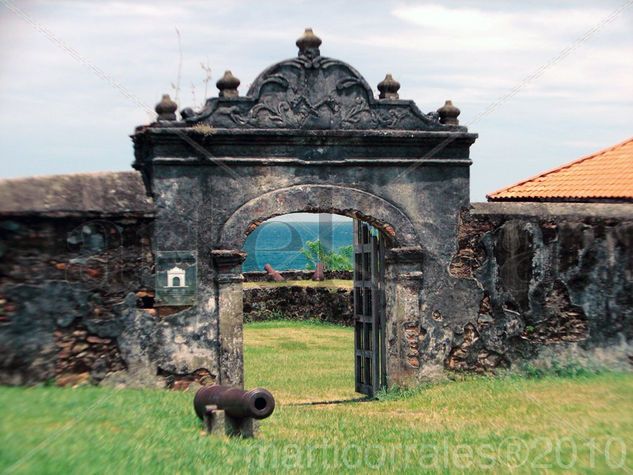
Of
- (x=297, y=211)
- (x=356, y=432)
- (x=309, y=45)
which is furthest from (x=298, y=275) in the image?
(x=356, y=432)

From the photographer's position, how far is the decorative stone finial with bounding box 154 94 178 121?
10.7m

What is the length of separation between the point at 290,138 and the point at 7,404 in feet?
14.4

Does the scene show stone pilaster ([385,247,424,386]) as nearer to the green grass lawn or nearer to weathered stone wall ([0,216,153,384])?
the green grass lawn

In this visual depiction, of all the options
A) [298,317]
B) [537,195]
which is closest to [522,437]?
[537,195]

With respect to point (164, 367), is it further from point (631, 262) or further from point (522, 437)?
point (631, 262)

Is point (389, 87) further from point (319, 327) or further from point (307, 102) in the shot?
point (319, 327)

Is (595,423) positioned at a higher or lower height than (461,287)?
lower

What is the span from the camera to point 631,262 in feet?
38.6

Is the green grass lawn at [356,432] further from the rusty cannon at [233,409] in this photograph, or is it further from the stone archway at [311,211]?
the stone archway at [311,211]

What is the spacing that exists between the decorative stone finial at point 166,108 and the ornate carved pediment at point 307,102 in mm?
166

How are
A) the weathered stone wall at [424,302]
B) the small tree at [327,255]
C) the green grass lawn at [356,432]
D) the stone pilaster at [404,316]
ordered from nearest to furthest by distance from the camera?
the green grass lawn at [356,432]
the weathered stone wall at [424,302]
the stone pilaster at [404,316]
the small tree at [327,255]

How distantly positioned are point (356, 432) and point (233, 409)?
1322mm

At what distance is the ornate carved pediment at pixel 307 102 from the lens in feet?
35.4

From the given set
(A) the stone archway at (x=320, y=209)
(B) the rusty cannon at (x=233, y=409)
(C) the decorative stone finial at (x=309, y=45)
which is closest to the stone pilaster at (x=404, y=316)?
(A) the stone archway at (x=320, y=209)
